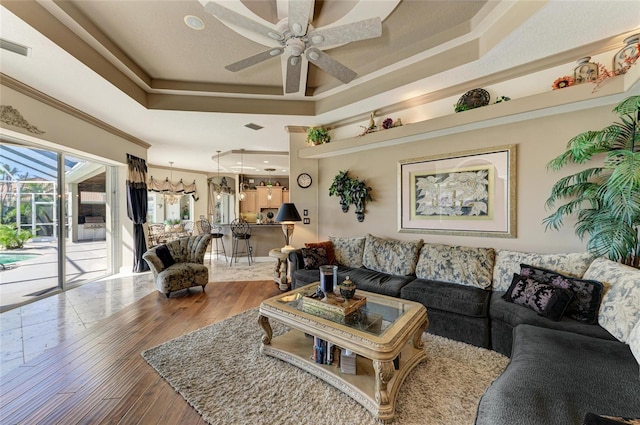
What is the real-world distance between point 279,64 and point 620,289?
3.94 meters

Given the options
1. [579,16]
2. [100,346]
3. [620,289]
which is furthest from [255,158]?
[620,289]

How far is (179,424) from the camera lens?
159 cm

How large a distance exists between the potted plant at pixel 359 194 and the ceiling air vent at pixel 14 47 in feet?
12.9

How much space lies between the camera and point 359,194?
160 inches

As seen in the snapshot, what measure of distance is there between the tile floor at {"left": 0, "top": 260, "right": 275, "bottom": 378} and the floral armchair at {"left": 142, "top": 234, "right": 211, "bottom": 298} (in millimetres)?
513

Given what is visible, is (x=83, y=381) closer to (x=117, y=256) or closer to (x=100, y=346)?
(x=100, y=346)

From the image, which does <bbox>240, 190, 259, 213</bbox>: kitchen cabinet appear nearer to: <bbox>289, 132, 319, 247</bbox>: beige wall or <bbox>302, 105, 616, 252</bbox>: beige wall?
<bbox>289, 132, 319, 247</bbox>: beige wall

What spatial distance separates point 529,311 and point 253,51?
3882 mm

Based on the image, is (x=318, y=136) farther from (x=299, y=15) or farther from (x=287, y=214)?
(x=299, y=15)

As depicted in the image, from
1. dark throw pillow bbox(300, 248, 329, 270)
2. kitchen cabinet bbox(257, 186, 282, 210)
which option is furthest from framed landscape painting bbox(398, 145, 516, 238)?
kitchen cabinet bbox(257, 186, 282, 210)

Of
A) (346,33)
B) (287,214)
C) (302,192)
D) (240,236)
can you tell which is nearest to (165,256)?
Answer: (240,236)

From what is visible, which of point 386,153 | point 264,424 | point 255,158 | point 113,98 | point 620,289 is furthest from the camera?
point 255,158

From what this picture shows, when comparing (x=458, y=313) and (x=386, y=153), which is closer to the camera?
(x=458, y=313)

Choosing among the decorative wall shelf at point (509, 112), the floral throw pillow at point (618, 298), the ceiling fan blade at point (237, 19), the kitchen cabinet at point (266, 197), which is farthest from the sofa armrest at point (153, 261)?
the kitchen cabinet at point (266, 197)
